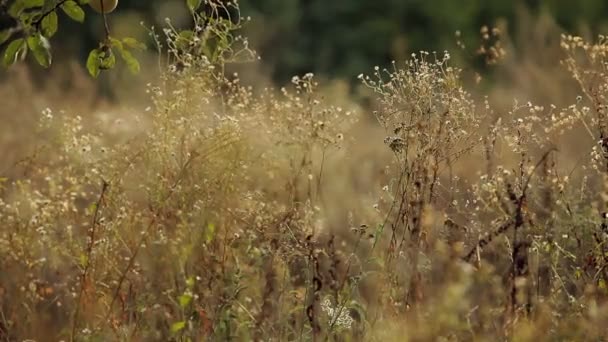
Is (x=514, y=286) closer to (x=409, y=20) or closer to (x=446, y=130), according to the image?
(x=446, y=130)

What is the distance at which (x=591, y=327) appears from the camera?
9.84 ft

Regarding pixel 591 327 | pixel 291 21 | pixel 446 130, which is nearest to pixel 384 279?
pixel 446 130

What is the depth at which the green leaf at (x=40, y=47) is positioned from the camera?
3.51 meters

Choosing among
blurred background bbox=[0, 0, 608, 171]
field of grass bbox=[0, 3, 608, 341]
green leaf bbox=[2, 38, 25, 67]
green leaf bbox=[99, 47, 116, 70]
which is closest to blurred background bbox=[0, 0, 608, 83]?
blurred background bbox=[0, 0, 608, 171]

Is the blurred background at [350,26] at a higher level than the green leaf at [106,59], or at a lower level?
higher

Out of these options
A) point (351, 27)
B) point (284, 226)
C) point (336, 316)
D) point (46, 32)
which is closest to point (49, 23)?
point (46, 32)

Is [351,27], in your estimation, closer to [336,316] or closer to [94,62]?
[94,62]

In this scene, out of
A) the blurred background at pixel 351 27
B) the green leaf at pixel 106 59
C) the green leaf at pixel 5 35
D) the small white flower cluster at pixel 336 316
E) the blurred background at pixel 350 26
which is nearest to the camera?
the green leaf at pixel 5 35

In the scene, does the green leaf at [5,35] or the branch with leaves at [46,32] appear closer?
the green leaf at [5,35]

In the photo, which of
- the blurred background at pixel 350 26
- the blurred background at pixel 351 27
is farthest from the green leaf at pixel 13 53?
the blurred background at pixel 350 26

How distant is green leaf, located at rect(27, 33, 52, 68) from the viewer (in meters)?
3.51

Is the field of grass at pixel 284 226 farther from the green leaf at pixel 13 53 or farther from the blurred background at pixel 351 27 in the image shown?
the blurred background at pixel 351 27

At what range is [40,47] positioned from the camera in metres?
3.53

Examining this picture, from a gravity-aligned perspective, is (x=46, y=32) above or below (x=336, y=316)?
above
